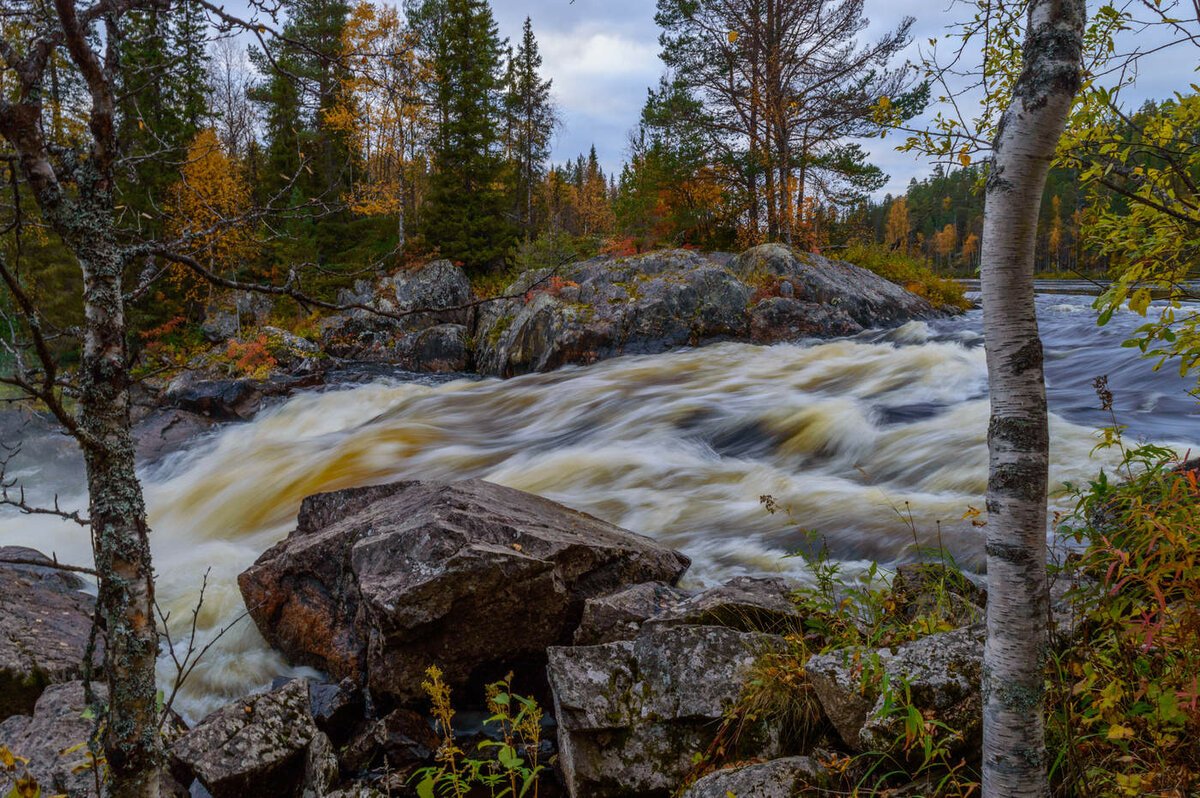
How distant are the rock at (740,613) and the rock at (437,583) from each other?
0.81 meters

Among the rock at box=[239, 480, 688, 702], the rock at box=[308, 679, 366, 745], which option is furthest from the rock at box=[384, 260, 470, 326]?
the rock at box=[308, 679, 366, 745]

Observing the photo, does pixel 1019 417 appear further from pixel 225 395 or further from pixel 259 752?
pixel 225 395

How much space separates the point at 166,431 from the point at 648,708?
1270 cm

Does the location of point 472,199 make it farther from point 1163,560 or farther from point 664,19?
point 1163,560

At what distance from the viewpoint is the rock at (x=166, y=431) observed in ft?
38.3

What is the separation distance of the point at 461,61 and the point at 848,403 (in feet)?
61.2

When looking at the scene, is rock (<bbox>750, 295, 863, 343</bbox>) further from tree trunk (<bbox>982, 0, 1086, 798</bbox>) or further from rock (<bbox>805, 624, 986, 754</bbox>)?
tree trunk (<bbox>982, 0, 1086, 798</bbox>)

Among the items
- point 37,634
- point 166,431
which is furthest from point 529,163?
point 37,634

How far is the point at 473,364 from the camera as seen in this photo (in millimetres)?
16125

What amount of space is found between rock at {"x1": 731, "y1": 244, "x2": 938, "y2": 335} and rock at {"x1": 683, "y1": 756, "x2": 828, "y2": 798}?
1232 centimetres

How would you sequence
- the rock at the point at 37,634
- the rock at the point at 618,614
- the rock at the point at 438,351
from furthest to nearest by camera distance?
the rock at the point at 438,351 < the rock at the point at 37,634 < the rock at the point at 618,614

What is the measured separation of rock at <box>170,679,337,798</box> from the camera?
10.7 ft

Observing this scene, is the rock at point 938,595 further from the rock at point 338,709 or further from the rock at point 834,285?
the rock at point 834,285

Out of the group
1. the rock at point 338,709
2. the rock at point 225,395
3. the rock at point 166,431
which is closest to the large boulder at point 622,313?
the rock at point 225,395
